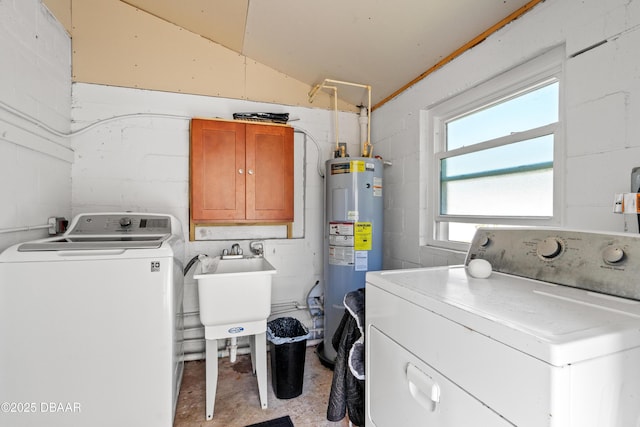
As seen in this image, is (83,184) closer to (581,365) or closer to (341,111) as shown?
(341,111)

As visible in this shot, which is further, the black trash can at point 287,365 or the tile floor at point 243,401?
the black trash can at point 287,365

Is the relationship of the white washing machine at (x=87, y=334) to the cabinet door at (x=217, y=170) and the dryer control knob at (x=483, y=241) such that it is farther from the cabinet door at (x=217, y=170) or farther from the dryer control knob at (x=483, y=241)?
the dryer control knob at (x=483, y=241)

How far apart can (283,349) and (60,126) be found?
82.1 inches

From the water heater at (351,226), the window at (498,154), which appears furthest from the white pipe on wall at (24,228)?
the window at (498,154)

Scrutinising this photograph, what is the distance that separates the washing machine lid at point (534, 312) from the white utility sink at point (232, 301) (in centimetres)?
93

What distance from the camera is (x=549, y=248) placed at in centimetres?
95

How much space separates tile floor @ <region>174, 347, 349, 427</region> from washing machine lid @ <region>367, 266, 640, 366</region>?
1.22 metres

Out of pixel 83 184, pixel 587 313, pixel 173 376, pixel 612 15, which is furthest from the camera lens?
pixel 83 184

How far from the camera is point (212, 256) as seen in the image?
2.38m

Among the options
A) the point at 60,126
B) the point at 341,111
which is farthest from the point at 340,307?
the point at 60,126

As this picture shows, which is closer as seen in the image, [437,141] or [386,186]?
[437,141]

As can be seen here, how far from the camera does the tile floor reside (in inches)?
66.6

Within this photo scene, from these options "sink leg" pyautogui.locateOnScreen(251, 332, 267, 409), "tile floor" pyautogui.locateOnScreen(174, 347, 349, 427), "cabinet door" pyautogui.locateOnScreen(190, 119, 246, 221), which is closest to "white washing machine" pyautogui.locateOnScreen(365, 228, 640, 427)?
"tile floor" pyautogui.locateOnScreen(174, 347, 349, 427)

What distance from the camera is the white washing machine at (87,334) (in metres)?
1.29
